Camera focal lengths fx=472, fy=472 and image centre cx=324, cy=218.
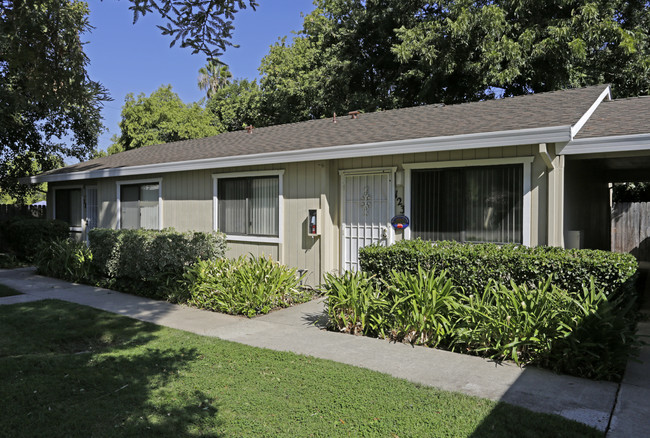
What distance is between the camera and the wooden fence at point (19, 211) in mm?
15879

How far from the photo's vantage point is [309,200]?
29.2ft

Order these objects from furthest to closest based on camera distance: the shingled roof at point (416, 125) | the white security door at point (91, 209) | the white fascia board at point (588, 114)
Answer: the white security door at point (91, 209) < the shingled roof at point (416, 125) < the white fascia board at point (588, 114)

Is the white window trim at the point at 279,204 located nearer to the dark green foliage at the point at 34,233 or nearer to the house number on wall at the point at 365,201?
the house number on wall at the point at 365,201

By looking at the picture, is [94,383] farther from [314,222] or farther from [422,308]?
[314,222]

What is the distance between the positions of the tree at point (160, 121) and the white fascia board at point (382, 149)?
625 inches

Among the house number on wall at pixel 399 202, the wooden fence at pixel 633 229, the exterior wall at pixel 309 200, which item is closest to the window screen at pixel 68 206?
the exterior wall at pixel 309 200

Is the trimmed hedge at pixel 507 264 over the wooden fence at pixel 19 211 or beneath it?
beneath

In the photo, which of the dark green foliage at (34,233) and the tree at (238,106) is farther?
the tree at (238,106)

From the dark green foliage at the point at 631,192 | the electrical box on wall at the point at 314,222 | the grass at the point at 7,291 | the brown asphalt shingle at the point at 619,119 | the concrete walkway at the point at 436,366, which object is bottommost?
the concrete walkway at the point at 436,366

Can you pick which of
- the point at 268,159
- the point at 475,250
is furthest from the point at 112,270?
the point at 475,250

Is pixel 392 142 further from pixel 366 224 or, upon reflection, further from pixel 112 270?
pixel 112 270

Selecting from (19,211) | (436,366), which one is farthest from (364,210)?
(19,211)

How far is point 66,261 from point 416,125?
8.11m

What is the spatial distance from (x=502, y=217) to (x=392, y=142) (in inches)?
79.8
